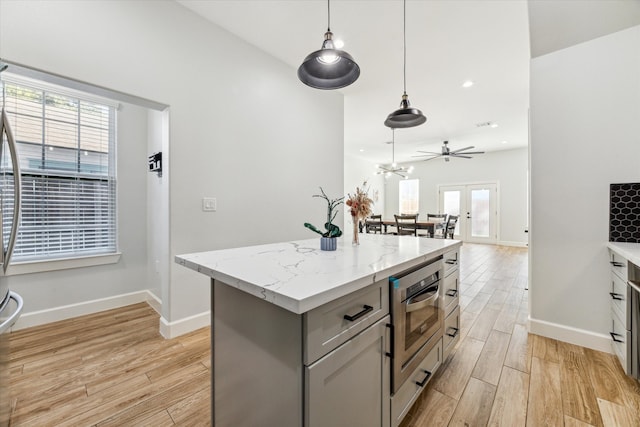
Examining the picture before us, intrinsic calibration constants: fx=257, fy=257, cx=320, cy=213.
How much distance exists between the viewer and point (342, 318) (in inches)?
36.7

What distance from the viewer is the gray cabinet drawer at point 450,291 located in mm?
1713

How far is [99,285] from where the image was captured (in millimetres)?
2828

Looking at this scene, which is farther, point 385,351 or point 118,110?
point 118,110

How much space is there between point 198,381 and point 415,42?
11.9 ft

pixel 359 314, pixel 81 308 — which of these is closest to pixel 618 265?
pixel 359 314

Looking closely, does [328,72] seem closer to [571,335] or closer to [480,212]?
[571,335]

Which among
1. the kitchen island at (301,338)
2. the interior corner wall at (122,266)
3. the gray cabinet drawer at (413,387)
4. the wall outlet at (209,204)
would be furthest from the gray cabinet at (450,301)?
the interior corner wall at (122,266)

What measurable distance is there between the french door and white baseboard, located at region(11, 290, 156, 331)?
858cm

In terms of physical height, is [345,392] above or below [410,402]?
above

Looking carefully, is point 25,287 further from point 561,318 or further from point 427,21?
point 561,318

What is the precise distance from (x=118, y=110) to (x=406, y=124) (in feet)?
10.6

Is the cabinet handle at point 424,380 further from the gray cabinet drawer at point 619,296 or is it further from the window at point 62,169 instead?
the window at point 62,169

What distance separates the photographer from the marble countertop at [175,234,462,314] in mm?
811

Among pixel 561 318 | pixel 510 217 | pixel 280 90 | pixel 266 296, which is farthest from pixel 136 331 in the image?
pixel 510 217
